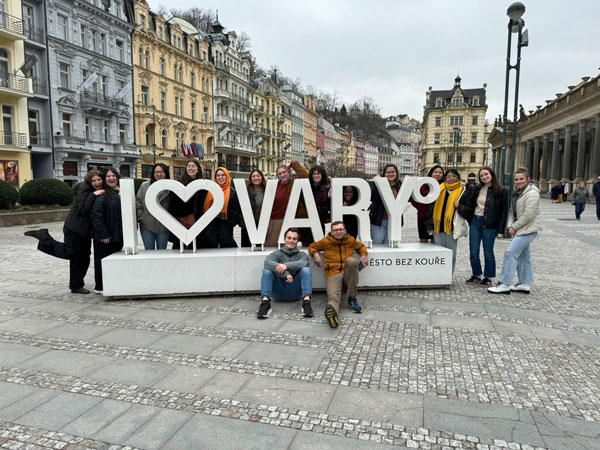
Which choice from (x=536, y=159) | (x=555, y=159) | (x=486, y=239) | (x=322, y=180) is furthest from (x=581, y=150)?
(x=322, y=180)

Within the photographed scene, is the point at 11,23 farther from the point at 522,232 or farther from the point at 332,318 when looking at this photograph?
the point at 522,232

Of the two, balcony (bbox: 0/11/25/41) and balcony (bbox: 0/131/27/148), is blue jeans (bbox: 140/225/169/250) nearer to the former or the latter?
balcony (bbox: 0/131/27/148)

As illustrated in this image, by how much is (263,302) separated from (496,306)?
3.32 m

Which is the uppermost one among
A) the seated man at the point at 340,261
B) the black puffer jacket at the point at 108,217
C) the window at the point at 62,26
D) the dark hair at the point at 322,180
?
the window at the point at 62,26

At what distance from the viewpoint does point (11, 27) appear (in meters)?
26.9

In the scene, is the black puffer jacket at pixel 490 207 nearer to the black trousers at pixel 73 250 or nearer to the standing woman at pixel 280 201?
the standing woman at pixel 280 201

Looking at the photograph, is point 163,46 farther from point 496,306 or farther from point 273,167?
point 496,306

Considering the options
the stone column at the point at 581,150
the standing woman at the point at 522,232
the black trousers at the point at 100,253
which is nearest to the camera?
the standing woman at the point at 522,232

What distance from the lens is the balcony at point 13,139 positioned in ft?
88.4

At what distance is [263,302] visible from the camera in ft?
19.1

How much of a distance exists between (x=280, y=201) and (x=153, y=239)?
89.9 inches

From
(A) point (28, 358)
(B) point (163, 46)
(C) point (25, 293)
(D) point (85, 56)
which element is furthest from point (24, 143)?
(A) point (28, 358)

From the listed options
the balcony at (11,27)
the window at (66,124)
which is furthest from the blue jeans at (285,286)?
the window at (66,124)

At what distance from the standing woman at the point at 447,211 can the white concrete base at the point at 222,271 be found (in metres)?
0.49
